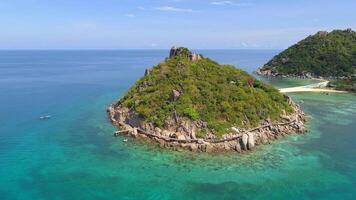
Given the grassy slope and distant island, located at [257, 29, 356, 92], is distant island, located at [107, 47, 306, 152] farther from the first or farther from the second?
the grassy slope

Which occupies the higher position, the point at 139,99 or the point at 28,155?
the point at 139,99

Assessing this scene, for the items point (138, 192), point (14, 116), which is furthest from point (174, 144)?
point (14, 116)

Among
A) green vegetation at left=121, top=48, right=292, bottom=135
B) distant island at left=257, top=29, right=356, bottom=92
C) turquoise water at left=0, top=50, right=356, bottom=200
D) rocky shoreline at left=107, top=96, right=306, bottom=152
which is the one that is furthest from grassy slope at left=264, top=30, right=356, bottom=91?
rocky shoreline at left=107, top=96, right=306, bottom=152

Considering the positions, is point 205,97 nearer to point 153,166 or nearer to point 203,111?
point 203,111

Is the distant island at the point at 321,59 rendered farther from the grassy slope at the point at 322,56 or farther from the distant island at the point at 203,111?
the distant island at the point at 203,111

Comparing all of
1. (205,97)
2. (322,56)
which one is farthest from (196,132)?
(322,56)

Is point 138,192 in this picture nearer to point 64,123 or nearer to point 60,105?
point 64,123
